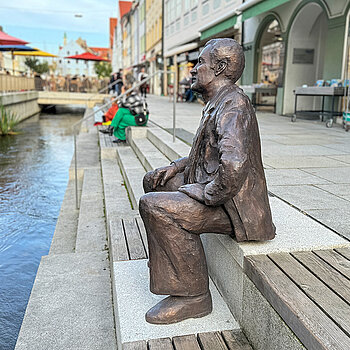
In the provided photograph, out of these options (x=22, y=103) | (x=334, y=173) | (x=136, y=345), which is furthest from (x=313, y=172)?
(x=22, y=103)

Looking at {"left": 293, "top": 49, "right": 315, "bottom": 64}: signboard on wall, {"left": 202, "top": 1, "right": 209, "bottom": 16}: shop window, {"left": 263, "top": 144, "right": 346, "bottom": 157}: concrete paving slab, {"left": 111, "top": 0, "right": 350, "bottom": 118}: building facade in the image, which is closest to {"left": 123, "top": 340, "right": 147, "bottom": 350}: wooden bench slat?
{"left": 263, "top": 144, "right": 346, "bottom": 157}: concrete paving slab

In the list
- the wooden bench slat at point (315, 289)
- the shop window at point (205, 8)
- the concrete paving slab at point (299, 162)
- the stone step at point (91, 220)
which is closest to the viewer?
the wooden bench slat at point (315, 289)

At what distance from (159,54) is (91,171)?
26.0m

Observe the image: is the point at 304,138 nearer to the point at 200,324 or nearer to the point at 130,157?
the point at 130,157

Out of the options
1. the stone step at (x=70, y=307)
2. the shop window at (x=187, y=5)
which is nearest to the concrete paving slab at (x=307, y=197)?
the stone step at (x=70, y=307)

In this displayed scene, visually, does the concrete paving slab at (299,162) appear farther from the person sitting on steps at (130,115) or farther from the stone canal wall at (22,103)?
the stone canal wall at (22,103)

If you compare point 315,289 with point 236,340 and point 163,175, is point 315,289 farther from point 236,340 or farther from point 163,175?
point 163,175

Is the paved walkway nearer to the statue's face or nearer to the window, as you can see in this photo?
the statue's face

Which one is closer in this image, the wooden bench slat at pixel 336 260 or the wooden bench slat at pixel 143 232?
the wooden bench slat at pixel 336 260

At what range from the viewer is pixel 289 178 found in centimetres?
416

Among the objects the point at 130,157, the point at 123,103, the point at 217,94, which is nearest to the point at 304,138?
the point at 130,157

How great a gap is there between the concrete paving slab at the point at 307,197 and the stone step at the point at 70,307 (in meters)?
1.55

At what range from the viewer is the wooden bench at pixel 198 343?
6.40 feet

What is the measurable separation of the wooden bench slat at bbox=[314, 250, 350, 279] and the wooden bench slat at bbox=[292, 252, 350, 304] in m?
0.03
